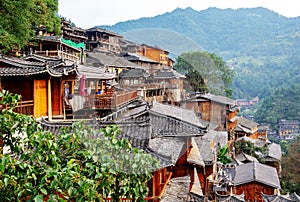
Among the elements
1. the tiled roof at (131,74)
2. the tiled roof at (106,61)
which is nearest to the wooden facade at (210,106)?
the tiled roof at (131,74)

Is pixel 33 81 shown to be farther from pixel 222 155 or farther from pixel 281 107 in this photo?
pixel 281 107

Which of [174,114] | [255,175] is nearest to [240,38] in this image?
[255,175]

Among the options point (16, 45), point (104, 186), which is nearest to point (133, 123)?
point (104, 186)

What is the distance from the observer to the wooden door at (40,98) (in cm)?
993

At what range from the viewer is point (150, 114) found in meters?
11.0

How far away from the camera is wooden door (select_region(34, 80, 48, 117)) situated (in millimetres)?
9930

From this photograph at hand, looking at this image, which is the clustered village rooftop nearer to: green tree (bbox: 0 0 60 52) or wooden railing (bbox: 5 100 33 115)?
wooden railing (bbox: 5 100 33 115)

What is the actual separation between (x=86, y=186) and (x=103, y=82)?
1549 centimetres

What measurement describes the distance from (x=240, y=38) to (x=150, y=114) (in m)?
22.7

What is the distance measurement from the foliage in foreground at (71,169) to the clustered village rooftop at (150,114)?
118 inches

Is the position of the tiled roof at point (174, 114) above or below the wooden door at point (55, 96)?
below

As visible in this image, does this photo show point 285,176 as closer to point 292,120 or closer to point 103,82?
point 103,82

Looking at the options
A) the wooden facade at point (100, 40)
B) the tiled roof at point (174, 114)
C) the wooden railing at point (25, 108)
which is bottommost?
the tiled roof at point (174, 114)

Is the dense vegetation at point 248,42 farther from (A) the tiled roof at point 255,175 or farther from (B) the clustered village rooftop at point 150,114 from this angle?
(A) the tiled roof at point 255,175
